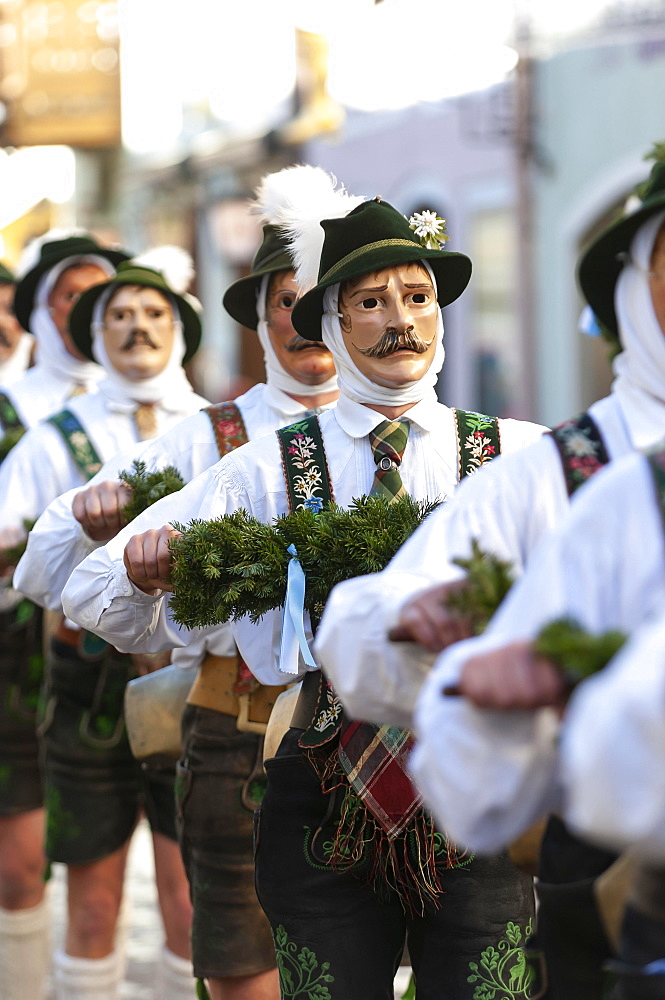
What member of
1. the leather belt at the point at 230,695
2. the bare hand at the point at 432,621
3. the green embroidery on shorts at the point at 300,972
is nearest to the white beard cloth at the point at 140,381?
the leather belt at the point at 230,695

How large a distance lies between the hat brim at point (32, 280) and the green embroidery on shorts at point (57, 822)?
2.13 metres

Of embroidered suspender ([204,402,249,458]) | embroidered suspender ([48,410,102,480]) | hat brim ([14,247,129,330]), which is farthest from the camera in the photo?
hat brim ([14,247,129,330])

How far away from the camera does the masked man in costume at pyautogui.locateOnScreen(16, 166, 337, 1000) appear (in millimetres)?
4293

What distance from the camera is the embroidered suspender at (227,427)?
4.61 metres

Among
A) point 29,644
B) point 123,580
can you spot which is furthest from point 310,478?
point 29,644

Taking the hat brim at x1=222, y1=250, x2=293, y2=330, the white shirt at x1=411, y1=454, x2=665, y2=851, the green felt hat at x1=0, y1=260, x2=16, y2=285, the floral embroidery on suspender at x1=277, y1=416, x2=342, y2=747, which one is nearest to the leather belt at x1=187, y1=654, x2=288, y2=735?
the floral embroidery on suspender at x1=277, y1=416, x2=342, y2=747

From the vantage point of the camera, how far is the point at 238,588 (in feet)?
10.8

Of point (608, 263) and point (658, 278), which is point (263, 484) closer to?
point (608, 263)

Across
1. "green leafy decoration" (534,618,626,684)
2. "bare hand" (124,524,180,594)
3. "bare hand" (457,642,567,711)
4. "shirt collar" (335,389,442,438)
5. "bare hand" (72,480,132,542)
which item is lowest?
"bare hand" (72,480,132,542)

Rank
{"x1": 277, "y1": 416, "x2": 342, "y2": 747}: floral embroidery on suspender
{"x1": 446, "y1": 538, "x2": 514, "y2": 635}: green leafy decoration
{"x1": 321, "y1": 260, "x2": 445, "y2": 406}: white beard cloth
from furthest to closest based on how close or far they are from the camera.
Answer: {"x1": 321, "y1": 260, "x2": 445, "y2": 406}: white beard cloth < {"x1": 277, "y1": 416, "x2": 342, "y2": 747}: floral embroidery on suspender < {"x1": 446, "y1": 538, "x2": 514, "y2": 635}: green leafy decoration

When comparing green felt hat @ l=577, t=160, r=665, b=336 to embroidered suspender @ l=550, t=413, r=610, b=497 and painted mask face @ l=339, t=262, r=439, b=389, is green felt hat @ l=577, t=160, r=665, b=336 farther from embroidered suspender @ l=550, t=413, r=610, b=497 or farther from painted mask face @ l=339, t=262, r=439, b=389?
painted mask face @ l=339, t=262, r=439, b=389

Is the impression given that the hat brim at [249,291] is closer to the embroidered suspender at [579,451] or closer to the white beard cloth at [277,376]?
the white beard cloth at [277,376]

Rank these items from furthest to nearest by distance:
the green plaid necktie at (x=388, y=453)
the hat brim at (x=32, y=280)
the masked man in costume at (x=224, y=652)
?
1. the hat brim at (x=32, y=280)
2. the masked man in costume at (x=224, y=652)
3. the green plaid necktie at (x=388, y=453)

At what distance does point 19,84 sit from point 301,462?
7393 mm
